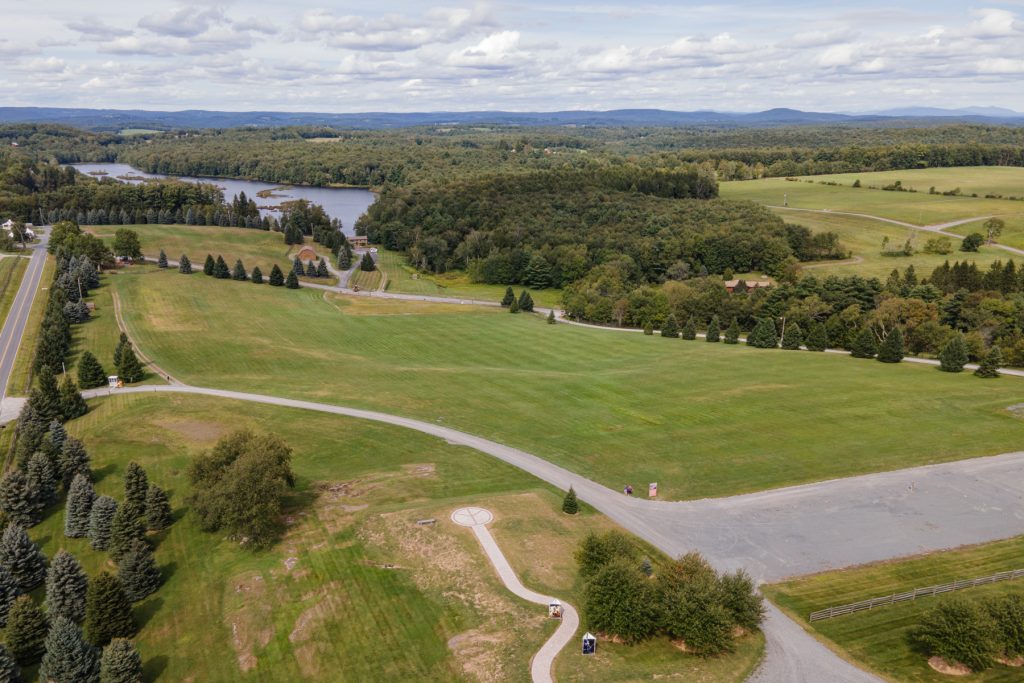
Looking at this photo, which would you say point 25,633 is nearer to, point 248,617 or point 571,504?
A: point 248,617

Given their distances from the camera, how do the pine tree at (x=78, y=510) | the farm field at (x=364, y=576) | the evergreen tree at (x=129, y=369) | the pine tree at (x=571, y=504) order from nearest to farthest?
the farm field at (x=364, y=576)
the pine tree at (x=571, y=504)
the pine tree at (x=78, y=510)
the evergreen tree at (x=129, y=369)

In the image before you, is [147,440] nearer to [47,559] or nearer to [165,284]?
[47,559]

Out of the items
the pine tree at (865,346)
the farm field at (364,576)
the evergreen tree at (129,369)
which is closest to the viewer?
the farm field at (364,576)

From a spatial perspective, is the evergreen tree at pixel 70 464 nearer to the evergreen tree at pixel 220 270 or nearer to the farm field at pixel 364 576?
the farm field at pixel 364 576

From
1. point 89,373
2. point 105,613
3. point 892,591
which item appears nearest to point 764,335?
point 892,591

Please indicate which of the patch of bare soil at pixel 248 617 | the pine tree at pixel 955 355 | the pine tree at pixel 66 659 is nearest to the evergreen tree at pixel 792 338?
the pine tree at pixel 955 355

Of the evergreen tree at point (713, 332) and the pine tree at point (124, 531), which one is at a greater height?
the pine tree at point (124, 531)

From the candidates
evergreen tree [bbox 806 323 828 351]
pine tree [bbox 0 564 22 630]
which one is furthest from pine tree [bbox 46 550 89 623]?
evergreen tree [bbox 806 323 828 351]
